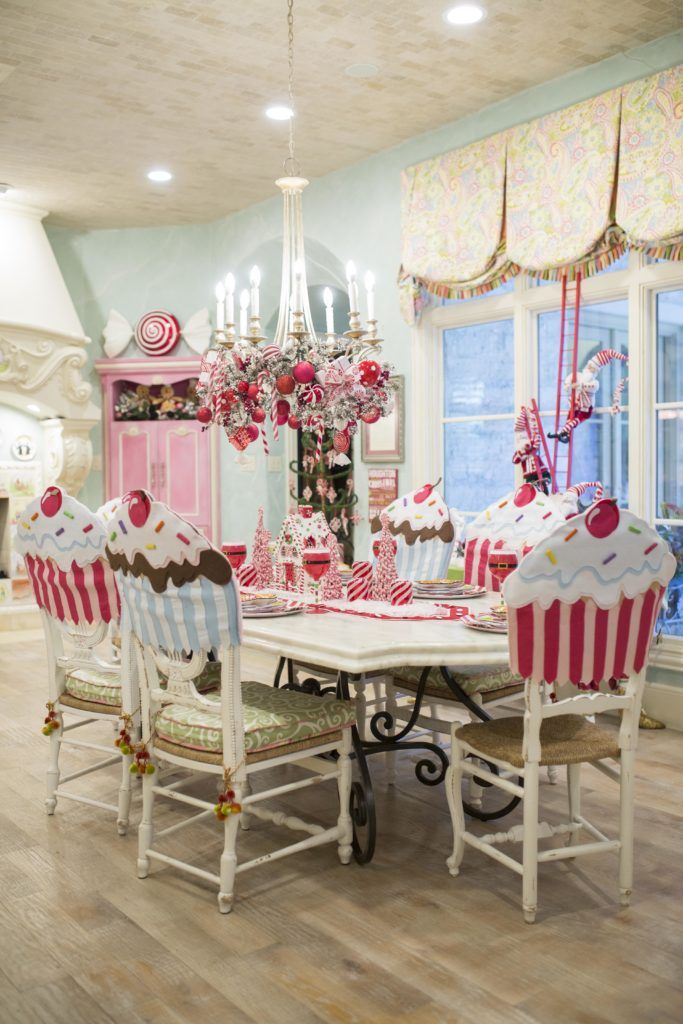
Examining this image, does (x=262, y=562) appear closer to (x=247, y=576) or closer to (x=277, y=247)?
(x=247, y=576)

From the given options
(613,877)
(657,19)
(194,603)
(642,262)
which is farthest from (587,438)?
(194,603)

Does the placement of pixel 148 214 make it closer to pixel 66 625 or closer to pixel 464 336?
pixel 464 336

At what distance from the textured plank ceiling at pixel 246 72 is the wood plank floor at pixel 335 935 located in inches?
120

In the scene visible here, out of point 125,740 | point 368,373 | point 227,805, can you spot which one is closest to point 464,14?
point 368,373

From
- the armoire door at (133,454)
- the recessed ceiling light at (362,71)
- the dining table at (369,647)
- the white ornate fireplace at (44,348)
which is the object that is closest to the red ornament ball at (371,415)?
the dining table at (369,647)

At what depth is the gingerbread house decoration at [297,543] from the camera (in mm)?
3266

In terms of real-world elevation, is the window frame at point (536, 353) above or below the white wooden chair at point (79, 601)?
above

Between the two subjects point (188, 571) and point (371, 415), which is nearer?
point (188, 571)

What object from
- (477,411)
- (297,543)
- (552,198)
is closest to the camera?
(297,543)

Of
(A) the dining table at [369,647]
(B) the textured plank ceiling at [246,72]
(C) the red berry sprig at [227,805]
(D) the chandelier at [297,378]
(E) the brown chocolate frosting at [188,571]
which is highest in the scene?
(B) the textured plank ceiling at [246,72]

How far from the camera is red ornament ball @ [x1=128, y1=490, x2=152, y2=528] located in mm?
2410

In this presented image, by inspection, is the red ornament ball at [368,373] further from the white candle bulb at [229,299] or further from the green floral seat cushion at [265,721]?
the green floral seat cushion at [265,721]

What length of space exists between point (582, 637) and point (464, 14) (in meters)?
2.77

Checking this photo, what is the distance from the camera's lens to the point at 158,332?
7176 mm
